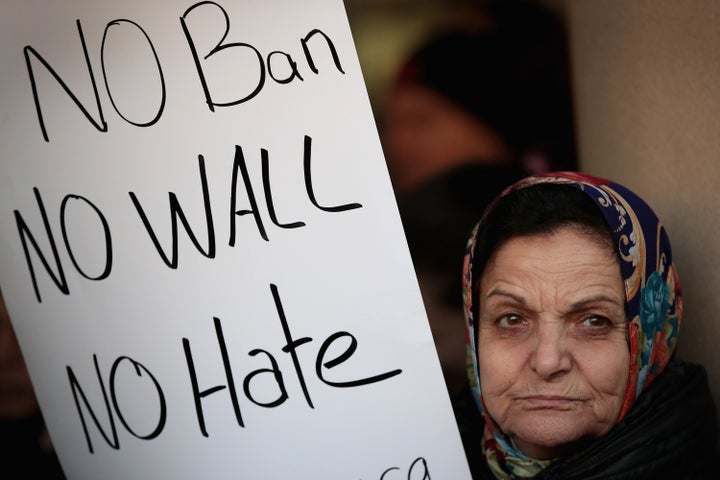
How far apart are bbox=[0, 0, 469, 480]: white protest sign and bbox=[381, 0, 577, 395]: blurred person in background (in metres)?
1.60

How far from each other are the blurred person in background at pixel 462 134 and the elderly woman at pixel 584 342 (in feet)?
3.87

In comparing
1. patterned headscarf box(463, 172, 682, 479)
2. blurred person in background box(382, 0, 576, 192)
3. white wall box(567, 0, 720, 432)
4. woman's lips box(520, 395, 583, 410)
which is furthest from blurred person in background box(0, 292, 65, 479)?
white wall box(567, 0, 720, 432)

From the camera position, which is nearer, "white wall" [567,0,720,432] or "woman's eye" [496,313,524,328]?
"woman's eye" [496,313,524,328]

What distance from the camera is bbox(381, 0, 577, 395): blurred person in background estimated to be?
118 inches

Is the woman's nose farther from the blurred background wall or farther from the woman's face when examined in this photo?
the blurred background wall

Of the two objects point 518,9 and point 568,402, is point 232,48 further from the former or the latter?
point 518,9

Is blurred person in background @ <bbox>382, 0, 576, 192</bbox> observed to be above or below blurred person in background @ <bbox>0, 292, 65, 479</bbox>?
above

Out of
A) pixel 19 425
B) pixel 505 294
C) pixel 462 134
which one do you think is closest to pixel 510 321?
pixel 505 294

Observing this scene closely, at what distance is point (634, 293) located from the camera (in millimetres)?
1668

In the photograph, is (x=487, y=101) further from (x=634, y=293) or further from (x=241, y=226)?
(x=241, y=226)

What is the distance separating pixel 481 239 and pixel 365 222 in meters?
0.55

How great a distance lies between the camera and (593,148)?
2494 mm

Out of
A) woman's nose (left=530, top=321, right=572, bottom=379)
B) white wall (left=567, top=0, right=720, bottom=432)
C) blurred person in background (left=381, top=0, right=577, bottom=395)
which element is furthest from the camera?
blurred person in background (left=381, top=0, right=577, bottom=395)

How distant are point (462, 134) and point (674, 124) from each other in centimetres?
106
